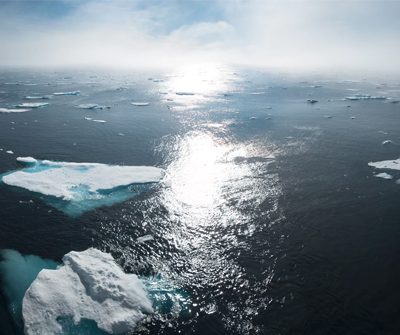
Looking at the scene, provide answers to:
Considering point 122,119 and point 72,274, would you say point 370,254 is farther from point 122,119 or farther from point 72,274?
point 122,119

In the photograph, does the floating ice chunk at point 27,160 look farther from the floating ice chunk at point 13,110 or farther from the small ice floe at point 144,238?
the floating ice chunk at point 13,110

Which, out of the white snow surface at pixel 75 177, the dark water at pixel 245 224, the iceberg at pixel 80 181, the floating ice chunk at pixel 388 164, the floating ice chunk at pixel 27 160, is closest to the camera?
the dark water at pixel 245 224

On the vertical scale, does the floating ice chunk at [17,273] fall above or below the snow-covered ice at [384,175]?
below

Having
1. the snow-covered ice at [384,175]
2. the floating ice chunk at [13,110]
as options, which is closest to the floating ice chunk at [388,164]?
the snow-covered ice at [384,175]

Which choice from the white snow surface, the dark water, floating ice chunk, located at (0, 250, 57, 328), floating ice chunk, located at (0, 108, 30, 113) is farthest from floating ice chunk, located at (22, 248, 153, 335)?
floating ice chunk, located at (0, 108, 30, 113)

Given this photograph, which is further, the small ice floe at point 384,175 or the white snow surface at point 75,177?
the small ice floe at point 384,175

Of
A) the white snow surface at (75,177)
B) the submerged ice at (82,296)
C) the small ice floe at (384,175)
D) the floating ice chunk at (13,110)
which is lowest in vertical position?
the submerged ice at (82,296)

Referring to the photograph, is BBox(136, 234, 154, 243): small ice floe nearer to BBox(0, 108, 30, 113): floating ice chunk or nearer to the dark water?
the dark water

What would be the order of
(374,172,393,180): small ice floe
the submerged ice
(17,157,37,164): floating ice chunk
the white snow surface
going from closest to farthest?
1. the submerged ice
2. the white snow surface
3. (374,172,393,180): small ice floe
4. (17,157,37,164): floating ice chunk
